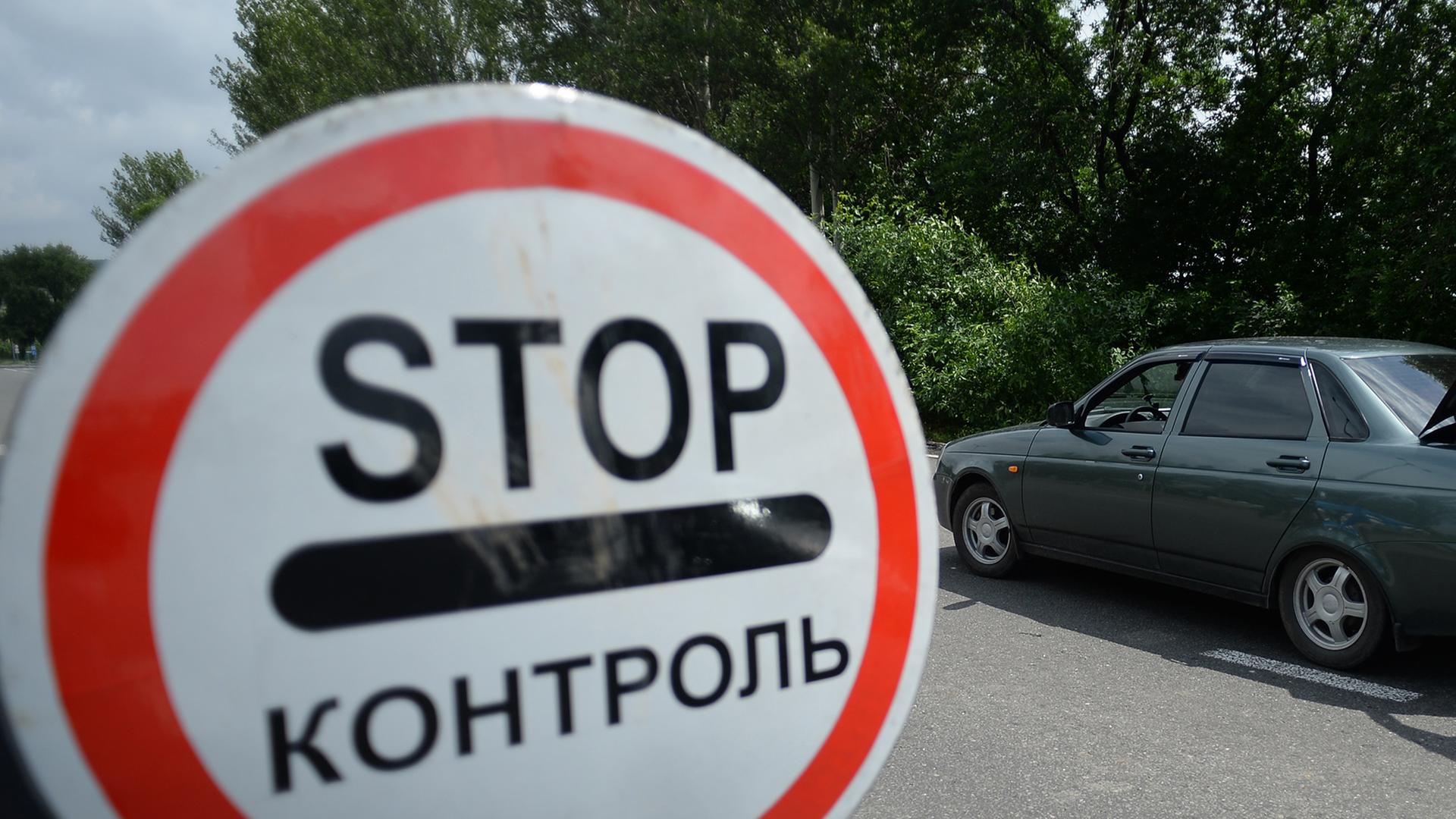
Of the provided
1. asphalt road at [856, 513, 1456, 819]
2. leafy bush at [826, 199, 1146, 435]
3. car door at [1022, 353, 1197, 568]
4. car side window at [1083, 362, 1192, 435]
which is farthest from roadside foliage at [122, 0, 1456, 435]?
asphalt road at [856, 513, 1456, 819]

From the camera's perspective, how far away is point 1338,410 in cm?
518

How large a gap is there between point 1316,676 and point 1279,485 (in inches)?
35.8

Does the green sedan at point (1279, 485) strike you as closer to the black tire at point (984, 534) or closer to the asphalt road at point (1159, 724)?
the black tire at point (984, 534)

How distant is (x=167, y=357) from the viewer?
0.77 meters

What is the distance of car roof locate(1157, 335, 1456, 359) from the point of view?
5453mm

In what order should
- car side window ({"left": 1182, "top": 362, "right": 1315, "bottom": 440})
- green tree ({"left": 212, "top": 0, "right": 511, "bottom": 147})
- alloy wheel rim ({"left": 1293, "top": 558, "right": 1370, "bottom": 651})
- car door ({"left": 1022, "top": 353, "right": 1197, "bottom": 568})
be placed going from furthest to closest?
green tree ({"left": 212, "top": 0, "right": 511, "bottom": 147}) < car door ({"left": 1022, "top": 353, "right": 1197, "bottom": 568}) < car side window ({"left": 1182, "top": 362, "right": 1315, "bottom": 440}) < alloy wheel rim ({"left": 1293, "top": 558, "right": 1370, "bottom": 651})

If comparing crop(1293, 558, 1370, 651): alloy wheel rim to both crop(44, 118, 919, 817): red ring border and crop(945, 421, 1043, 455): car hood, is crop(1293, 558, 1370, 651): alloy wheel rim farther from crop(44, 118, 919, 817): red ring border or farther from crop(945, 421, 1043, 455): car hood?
crop(44, 118, 919, 817): red ring border

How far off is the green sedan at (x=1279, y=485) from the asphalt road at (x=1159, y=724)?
336mm

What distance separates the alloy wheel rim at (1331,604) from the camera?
198 inches

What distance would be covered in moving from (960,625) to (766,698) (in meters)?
5.21

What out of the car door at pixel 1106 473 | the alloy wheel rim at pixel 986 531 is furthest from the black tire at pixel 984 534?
the car door at pixel 1106 473

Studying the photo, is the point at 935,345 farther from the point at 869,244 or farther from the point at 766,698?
the point at 766,698

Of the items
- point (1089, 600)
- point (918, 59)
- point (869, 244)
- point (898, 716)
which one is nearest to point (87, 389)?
point (898, 716)

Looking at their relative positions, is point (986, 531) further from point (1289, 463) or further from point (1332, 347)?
point (1332, 347)
